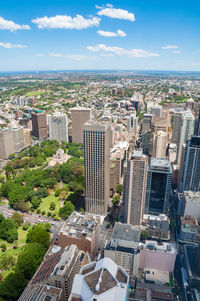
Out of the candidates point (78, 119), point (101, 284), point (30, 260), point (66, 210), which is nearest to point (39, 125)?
point (78, 119)

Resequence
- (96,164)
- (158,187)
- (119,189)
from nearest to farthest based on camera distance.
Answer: (96,164), (158,187), (119,189)

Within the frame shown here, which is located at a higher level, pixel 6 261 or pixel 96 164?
pixel 96 164

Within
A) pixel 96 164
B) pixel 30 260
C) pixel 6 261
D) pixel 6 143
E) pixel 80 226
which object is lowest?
pixel 6 261

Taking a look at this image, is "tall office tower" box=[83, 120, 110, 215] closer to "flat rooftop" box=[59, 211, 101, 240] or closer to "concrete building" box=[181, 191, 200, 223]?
"flat rooftop" box=[59, 211, 101, 240]

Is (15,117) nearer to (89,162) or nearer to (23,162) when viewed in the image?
(23,162)

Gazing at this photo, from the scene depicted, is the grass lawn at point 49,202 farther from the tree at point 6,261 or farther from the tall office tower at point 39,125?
the tall office tower at point 39,125

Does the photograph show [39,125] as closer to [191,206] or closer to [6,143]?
[6,143]
